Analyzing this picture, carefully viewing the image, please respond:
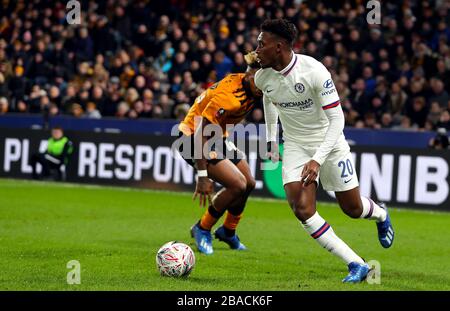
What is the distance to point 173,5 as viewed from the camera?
→ 2633cm

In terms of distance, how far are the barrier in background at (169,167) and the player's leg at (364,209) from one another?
290 inches

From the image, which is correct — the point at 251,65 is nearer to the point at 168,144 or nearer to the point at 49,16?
the point at 168,144

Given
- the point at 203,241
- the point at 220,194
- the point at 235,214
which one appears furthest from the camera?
the point at 235,214

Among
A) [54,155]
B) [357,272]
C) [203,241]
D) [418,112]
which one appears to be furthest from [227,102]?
[54,155]

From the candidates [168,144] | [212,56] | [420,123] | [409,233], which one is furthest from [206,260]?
[212,56]

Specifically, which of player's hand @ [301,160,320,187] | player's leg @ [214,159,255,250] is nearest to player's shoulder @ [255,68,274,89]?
player's hand @ [301,160,320,187]

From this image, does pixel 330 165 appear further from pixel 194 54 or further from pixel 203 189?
pixel 194 54

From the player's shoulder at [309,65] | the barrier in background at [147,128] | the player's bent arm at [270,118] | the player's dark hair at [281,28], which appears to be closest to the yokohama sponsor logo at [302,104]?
the player's shoulder at [309,65]

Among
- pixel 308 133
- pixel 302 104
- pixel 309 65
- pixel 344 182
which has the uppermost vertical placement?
pixel 309 65

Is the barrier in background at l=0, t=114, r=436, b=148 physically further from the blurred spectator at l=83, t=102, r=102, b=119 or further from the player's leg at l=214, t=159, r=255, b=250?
the player's leg at l=214, t=159, r=255, b=250

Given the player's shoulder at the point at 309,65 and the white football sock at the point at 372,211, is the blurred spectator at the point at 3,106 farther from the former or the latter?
the player's shoulder at the point at 309,65

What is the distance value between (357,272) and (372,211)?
108 cm

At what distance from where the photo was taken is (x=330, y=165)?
884cm

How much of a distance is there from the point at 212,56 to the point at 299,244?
459 inches
